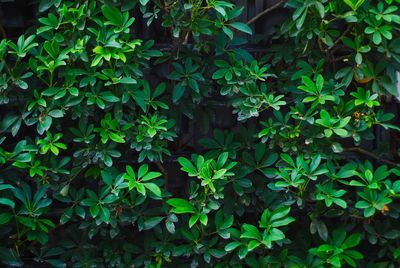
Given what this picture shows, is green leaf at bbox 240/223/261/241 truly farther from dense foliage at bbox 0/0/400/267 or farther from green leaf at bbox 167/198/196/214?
green leaf at bbox 167/198/196/214

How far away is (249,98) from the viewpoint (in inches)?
104

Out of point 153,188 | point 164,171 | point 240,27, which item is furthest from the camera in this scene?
point 164,171

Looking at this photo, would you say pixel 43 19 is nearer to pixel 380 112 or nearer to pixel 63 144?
pixel 63 144

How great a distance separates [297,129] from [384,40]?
0.57 m

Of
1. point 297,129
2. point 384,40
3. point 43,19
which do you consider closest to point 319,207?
point 297,129

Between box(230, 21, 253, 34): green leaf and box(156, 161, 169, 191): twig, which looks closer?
box(230, 21, 253, 34): green leaf

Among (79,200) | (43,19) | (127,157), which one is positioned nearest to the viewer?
(43,19)

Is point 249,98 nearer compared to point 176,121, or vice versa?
point 249,98

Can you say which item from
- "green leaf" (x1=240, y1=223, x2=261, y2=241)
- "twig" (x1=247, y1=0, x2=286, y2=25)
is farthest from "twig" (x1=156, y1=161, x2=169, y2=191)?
"twig" (x1=247, y1=0, x2=286, y2=25)

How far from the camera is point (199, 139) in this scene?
9.76 feet

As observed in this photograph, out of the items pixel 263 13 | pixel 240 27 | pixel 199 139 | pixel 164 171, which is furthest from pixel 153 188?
pixel 263 13

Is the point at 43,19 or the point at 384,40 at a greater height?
the point at 43,19

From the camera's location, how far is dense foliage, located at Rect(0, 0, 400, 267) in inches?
101

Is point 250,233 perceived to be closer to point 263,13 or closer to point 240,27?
point 240,27
